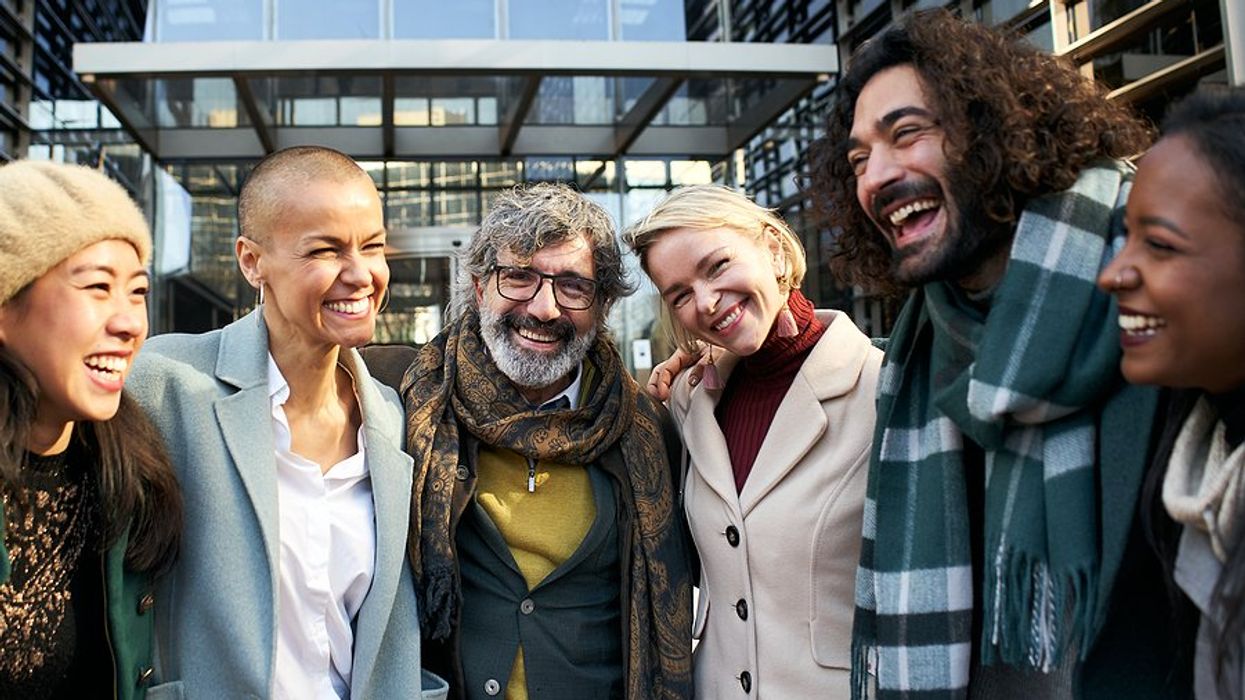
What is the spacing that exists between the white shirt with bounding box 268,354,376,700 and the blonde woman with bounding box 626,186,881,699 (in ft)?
3.09

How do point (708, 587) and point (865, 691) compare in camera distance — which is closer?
point (865, 691)

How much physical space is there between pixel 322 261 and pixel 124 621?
91cm

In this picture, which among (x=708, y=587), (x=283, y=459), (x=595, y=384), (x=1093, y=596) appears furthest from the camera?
(x=595, y=384)

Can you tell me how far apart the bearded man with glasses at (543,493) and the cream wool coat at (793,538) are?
139 millimetres

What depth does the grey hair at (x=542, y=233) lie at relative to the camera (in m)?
2.58

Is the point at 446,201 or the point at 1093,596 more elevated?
the point at 446,201

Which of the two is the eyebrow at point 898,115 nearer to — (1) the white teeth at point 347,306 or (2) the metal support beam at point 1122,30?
(1) the white teeth at point 347,306

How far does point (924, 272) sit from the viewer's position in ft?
5.51

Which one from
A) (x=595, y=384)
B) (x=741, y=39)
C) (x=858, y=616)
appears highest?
(x=741, y=39)

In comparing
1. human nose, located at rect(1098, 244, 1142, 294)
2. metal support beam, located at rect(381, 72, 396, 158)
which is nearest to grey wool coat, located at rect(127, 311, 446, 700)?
human nose, located at rect(1098, 244, 1142, 294)

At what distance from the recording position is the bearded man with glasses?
233cm

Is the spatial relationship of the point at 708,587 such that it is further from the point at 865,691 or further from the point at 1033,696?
the point at 1033,696

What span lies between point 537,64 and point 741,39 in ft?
8.60

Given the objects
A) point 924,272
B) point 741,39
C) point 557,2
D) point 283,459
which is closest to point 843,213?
point 924,272
